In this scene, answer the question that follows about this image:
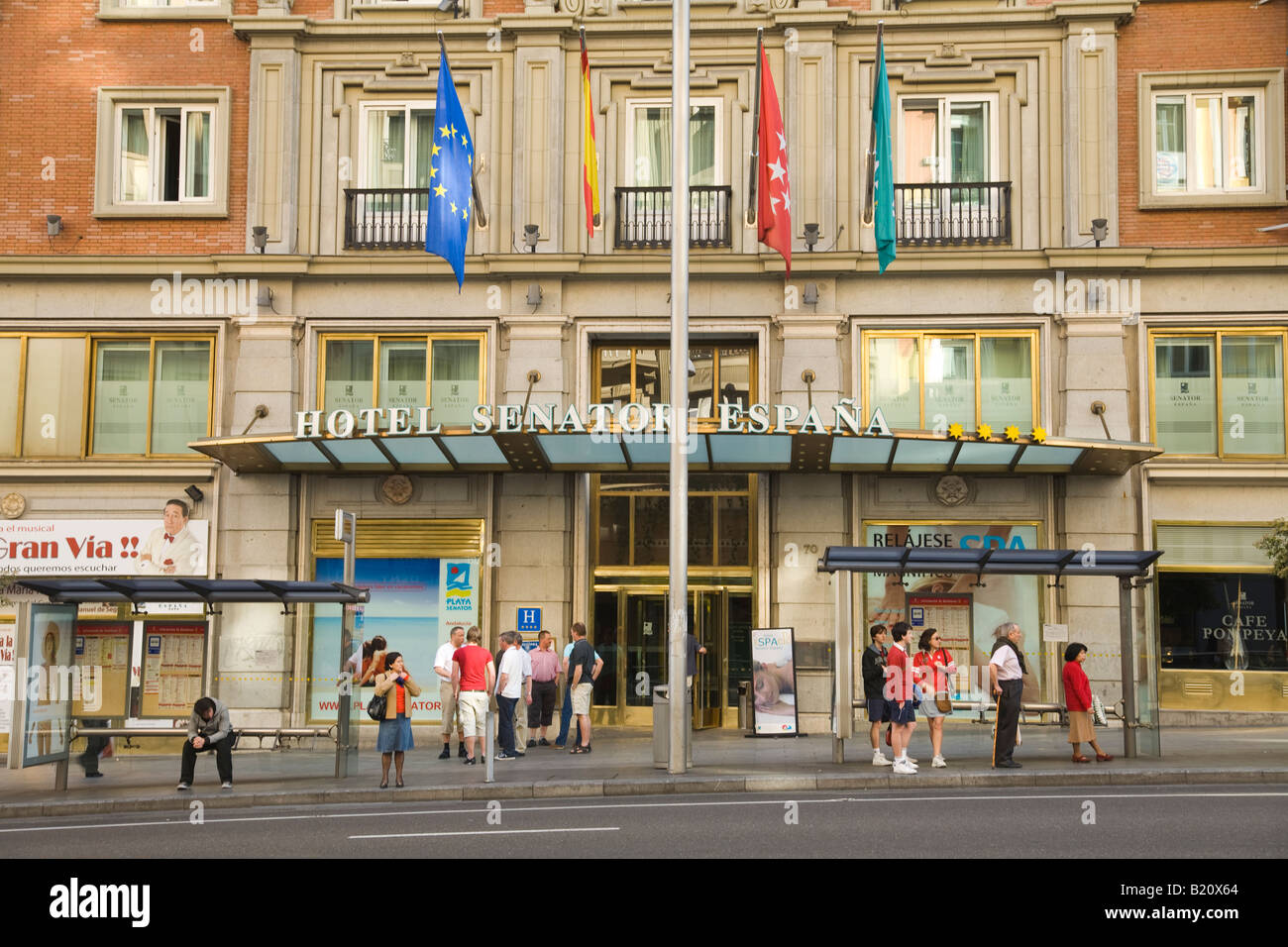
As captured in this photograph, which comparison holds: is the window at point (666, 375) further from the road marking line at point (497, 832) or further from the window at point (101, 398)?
the road marking line at point (497, 832)

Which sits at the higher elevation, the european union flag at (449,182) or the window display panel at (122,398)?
the european union flag at (449,182)

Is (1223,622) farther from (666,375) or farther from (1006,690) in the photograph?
(666,375)

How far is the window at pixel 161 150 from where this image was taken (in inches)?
977

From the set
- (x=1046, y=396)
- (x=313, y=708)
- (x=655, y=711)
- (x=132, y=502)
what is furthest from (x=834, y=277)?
(x=132, y=502)

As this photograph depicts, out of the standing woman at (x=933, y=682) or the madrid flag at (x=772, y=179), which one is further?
the madrid flag at (x=772, y=179)

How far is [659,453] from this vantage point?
22.8m

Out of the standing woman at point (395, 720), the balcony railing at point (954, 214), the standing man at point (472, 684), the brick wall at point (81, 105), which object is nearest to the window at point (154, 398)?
the brick wall at point (81, 105)

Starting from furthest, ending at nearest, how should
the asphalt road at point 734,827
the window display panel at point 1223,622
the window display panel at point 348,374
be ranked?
the window display panel at point 348,374 < the window display panel at point 1223,622 < the asphalt road at point 734,827

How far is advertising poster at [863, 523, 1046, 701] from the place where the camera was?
2297 cm

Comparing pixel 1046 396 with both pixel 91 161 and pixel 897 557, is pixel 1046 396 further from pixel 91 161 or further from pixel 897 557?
pixel 91 161

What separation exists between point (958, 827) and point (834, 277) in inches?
521

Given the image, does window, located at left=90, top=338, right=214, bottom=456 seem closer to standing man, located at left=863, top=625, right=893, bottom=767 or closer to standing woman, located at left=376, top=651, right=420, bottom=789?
standing woman, located at left=376, top=651, right=420, bottom=789

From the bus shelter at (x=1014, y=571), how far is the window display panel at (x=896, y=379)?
18.5 ft

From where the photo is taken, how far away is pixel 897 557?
18.3 m
